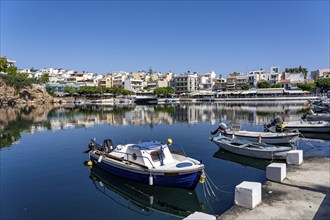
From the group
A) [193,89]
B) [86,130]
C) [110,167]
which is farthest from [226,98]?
[110,167]

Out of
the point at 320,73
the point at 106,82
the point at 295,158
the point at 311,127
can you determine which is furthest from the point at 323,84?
the point at 295,158

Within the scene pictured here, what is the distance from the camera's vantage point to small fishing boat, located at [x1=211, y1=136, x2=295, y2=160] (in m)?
20.2

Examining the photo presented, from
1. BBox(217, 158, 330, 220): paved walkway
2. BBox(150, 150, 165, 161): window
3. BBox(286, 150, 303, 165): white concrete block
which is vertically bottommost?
BBox(217, 158, 330, 220): paved walkway

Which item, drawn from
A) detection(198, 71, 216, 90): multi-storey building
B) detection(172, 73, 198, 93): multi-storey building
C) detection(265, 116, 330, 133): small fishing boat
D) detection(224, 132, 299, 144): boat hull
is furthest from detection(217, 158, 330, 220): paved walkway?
detection(198, 71, 216, 90): multi-storey building

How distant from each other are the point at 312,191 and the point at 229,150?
1232cm

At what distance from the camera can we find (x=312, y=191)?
11.3 m

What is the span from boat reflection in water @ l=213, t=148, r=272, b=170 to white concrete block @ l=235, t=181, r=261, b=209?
10.1 m

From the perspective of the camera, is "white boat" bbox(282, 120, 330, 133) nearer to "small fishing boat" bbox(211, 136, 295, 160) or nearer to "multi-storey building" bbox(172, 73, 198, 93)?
"small fishing boat" bbox(211, 136, 295, 160)

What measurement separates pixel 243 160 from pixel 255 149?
135 centimetres

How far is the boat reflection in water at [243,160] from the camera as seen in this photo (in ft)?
66.5

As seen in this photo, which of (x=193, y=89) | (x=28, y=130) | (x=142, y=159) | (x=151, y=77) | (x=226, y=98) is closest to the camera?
(x=142, y=159)

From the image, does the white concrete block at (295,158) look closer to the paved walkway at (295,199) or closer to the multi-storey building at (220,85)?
the paved walkway at (295,199)

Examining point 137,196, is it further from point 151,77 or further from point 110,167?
point 151,77

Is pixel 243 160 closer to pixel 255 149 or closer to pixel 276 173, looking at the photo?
pixel 255 149
